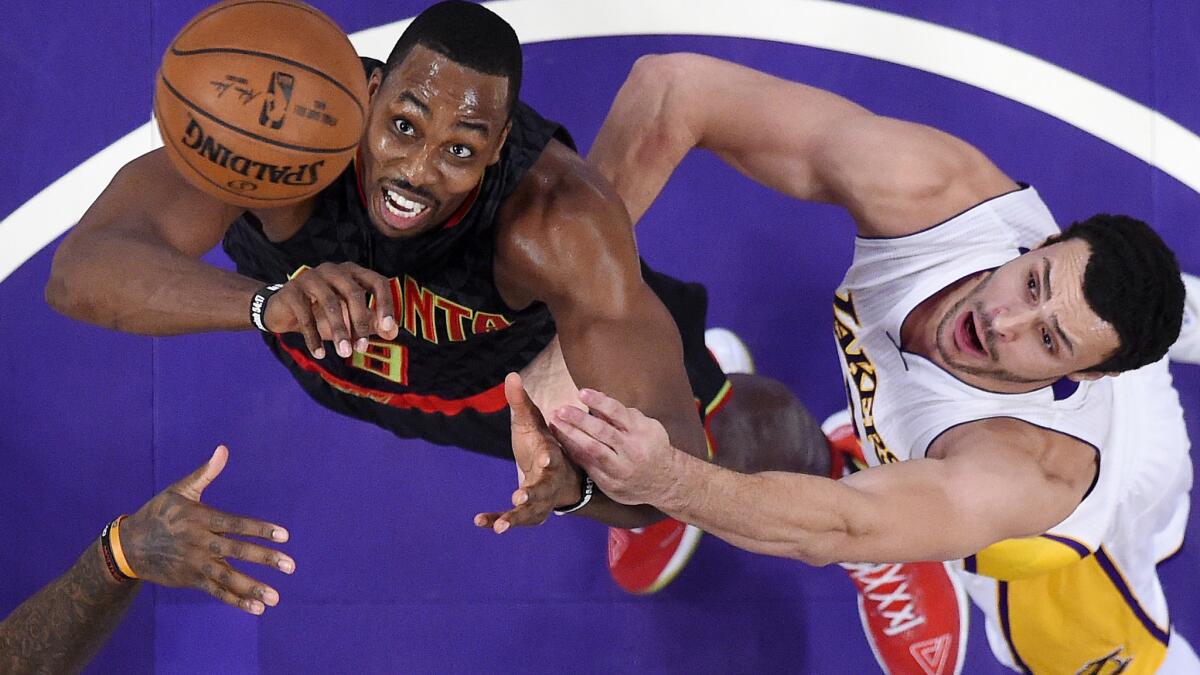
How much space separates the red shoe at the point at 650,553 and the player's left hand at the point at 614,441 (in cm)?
157

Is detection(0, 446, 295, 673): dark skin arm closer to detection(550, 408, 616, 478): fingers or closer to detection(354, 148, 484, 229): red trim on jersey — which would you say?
detection(550, 408, 616, 478): fingers

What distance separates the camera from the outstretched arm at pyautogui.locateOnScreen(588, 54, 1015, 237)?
3.08 m

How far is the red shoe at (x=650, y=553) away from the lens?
354cm

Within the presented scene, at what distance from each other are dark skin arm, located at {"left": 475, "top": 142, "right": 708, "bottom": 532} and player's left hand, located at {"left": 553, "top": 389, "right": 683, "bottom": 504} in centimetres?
58

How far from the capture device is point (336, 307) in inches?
78.2

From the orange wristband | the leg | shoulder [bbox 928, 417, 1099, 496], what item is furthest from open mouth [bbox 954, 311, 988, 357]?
the orange wristband

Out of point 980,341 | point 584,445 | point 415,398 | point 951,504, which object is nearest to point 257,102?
point 584,445

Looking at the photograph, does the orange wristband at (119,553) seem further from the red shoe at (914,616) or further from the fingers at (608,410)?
the red shoe at (914,616)

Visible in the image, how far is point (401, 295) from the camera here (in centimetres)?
283

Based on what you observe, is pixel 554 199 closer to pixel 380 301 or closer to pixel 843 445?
Result: pixel 380 301

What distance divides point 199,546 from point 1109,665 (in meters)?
2.56

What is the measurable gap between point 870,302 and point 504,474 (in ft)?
3.84

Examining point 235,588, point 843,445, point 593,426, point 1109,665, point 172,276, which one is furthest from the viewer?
point 843,445

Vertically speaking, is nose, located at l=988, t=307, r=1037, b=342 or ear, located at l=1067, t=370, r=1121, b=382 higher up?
nose, located at l=988, t=307, r=1037, b=342
